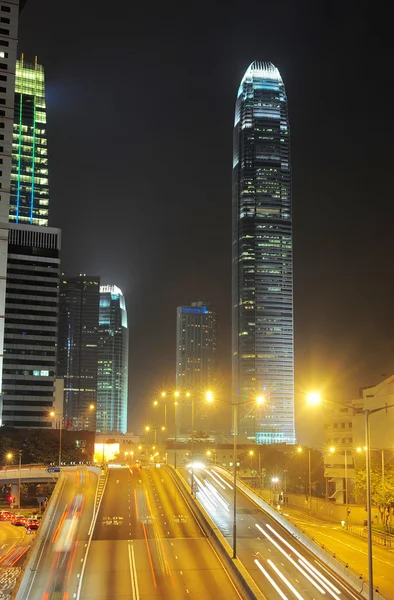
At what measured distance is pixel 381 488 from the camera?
253 ft

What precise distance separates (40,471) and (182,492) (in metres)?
36.4

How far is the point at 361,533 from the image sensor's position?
7575 cm

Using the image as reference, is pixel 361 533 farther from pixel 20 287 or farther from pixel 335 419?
pixel 20 287

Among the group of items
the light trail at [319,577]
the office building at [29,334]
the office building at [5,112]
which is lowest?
the light trail at [319,577]

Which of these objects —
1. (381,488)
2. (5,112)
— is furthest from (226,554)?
(5,112)

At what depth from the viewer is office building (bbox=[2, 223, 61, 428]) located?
185 metres

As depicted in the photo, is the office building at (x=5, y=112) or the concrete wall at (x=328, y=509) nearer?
the concrete wall at (x=328, y=509)

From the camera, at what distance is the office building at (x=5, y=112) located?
12988cm

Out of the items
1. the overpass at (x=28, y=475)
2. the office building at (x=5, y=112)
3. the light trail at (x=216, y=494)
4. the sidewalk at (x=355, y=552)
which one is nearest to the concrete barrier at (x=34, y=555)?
the light trail at (x=216, y=494)

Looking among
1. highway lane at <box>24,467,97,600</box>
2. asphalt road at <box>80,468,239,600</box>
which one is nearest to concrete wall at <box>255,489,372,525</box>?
asphalt road at <box>80,468,239,600</box>

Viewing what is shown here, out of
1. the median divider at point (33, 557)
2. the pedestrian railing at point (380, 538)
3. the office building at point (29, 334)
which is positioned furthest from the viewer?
the office building at point (29, 334)

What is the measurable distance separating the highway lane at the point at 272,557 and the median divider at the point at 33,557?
1478 cm

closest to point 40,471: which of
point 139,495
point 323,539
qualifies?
point 139,495

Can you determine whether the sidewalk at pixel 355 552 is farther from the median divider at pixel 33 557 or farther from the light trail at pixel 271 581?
the median divider at pixel 33 557
